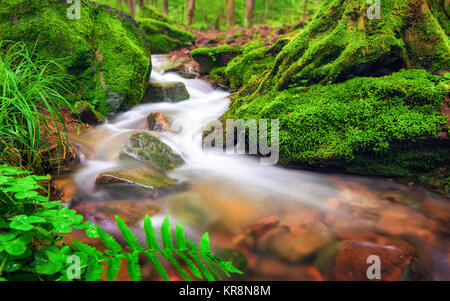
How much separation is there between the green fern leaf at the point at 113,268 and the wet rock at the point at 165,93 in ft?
17.7

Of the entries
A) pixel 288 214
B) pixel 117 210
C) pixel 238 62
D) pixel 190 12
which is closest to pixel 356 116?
pixel 288 214

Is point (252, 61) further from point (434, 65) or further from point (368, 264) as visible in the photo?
point (368, 264)

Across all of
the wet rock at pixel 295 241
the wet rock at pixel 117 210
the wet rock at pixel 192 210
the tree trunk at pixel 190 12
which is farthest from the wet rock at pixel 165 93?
the tree trunk at pixel 190 12

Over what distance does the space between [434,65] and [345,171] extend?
2.05 m

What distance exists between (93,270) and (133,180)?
6.24 ft

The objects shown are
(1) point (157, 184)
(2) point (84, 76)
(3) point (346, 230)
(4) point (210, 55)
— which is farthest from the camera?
(4) point (210, 55)

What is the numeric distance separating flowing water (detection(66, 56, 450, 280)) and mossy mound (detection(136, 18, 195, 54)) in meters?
8.63

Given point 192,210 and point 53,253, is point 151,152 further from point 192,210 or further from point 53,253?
point 53,253

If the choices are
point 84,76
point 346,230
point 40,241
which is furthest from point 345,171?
point 84,76

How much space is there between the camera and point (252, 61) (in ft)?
21.1

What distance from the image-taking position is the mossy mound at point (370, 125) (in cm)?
298

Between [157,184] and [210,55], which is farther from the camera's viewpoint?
[210,55]

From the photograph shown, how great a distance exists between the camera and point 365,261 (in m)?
1.88

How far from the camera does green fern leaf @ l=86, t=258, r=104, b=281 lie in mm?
1134
